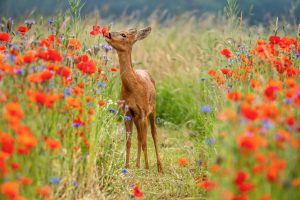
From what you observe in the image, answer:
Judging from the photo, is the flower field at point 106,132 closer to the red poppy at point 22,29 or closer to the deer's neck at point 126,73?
the red poppy at point 22,29

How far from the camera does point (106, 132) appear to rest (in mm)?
6094

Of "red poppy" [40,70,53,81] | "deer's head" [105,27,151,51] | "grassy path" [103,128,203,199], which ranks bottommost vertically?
"grassy path" [103,128,203,199]

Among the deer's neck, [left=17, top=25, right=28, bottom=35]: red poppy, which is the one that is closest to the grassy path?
the deer's neck

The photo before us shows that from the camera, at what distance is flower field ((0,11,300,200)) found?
11.9 feet

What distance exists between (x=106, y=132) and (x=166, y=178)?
1.18 meters

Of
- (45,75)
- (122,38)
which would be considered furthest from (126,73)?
(45,75)

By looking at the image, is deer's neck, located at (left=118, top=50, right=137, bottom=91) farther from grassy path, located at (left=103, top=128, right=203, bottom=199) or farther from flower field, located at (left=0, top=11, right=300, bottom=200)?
grassy path, located at (left=103, top=128, right=203, bottom=199)

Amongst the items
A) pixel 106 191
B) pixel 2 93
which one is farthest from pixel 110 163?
pixel 2 93

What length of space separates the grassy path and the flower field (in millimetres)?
13

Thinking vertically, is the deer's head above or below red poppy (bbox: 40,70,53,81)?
above

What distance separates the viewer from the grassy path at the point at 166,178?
19.8ft

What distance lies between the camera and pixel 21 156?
4352 mm

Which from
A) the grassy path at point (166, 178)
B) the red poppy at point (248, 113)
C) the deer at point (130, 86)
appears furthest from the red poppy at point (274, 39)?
the red poppy at point (248, 113)

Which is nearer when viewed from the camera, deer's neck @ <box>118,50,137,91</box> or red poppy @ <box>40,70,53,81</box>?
red poppy @ <box>40,70,53,81</box>
